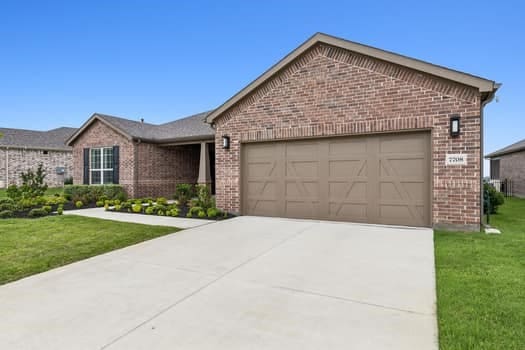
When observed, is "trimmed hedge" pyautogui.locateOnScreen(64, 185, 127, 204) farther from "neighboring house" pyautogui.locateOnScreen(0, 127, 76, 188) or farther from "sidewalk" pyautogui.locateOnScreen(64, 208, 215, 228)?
"neighboring house" pyautogui.locateOnScreen(0, 127, 76, 188)

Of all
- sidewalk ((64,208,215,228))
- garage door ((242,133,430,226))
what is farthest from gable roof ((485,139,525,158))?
sidewalk ((64,208,215,228))

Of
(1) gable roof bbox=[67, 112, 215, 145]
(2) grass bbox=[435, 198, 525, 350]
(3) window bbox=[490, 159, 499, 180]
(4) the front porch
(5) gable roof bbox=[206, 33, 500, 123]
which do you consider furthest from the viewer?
(3) window bbox=[490, 159, 499, 180]

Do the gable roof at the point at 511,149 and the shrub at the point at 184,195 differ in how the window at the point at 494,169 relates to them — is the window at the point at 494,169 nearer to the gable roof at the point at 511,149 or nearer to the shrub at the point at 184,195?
the gable roof at the point at 511,149

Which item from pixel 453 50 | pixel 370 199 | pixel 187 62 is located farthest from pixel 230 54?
pixel 370 199

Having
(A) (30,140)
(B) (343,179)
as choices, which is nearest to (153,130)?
(B) (343,179)

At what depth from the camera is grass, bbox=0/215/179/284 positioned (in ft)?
15.0

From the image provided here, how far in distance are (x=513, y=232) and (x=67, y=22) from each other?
63.3 ft

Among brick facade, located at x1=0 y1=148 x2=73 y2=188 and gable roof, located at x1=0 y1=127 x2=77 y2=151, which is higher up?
gable roof, located at x1=0 y1=127 x2=77 y2=151

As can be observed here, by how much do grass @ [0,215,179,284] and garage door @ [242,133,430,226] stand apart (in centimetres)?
336

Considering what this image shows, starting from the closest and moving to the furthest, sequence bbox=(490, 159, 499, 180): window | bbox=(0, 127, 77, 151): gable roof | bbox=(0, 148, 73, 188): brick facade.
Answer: bbox=(0, 148, 73, 188): brick facade → bbox=(490, 159, 499, 180): window → bbox=(0, 127, 77, 151): gable roof

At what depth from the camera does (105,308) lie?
9.91ft

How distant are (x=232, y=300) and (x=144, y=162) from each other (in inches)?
523

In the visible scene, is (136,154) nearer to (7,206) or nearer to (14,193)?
(14,193)

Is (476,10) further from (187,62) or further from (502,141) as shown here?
(502,141)
